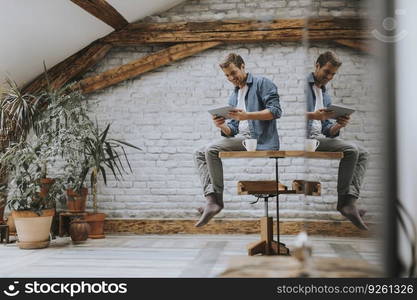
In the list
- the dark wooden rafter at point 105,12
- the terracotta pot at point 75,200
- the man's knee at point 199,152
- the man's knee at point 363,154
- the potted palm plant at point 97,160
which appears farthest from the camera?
the man's knee at point 199,152

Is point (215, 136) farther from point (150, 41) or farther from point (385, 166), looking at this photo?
point (385, 166)

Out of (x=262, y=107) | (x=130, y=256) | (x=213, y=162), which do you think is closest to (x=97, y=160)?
(x=130, y=256)

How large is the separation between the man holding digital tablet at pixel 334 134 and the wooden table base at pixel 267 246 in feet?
8.34

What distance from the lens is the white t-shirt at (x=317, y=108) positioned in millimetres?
490

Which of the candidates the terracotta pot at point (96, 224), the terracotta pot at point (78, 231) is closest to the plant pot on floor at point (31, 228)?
the terracotta pot at point (78, 231)

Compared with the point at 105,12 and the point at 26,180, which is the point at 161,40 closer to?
the point at 105,12

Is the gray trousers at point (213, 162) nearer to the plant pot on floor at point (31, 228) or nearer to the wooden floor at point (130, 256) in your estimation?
the wooden floor at point (130, 256)

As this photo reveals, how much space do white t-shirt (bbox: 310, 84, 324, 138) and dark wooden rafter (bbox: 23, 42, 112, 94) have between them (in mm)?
4325

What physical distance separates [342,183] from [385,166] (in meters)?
0.09

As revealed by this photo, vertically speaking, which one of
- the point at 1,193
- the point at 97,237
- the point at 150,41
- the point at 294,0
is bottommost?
the point at 97,237

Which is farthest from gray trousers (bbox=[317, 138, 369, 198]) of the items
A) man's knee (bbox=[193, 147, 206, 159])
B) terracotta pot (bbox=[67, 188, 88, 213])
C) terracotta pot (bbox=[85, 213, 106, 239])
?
man's knee (bbox=[193, 147, 206, 159])

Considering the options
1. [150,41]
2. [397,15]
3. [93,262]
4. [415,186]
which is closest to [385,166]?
[415,186]

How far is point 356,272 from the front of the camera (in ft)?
1.49

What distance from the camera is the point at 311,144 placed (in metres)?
0.51
